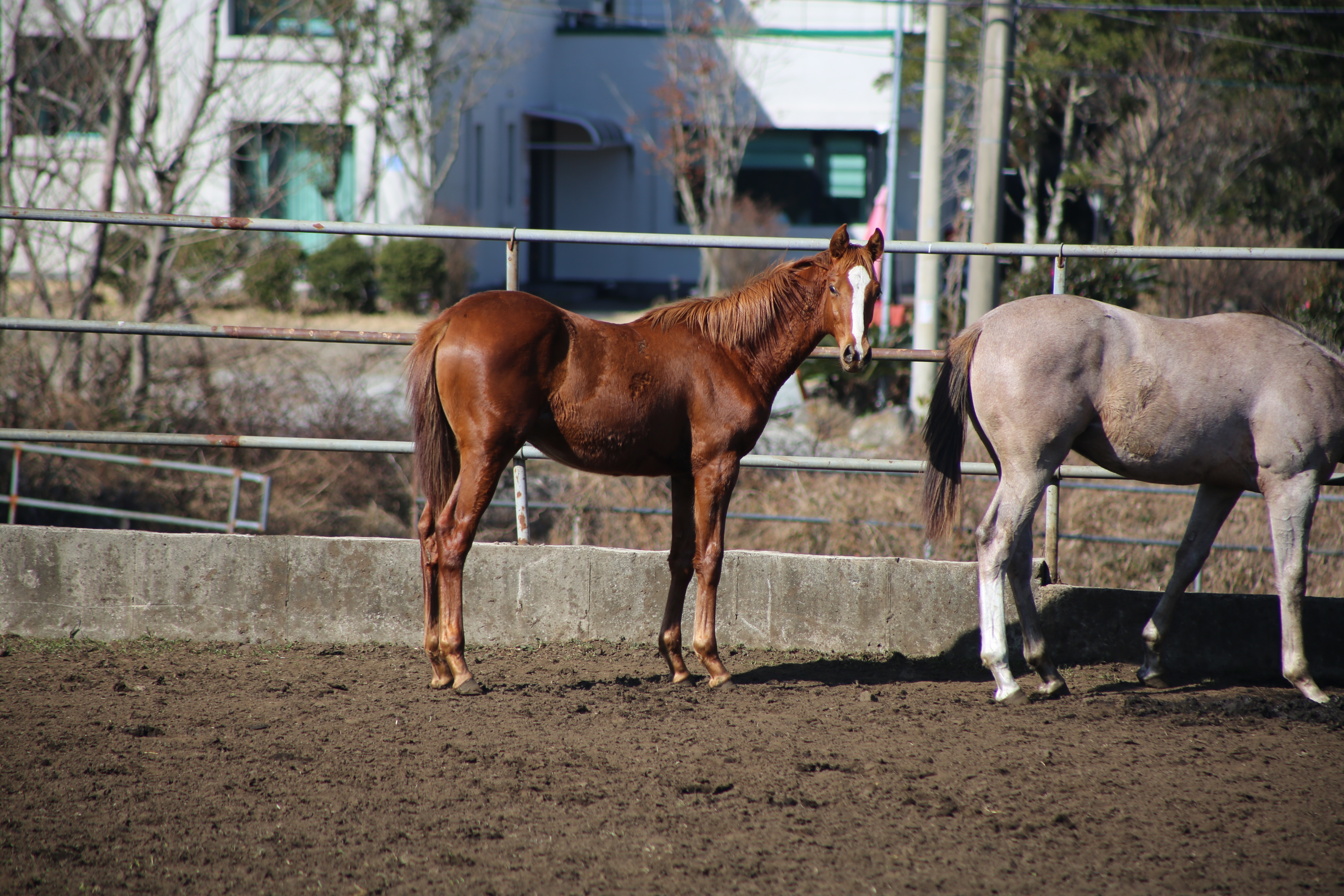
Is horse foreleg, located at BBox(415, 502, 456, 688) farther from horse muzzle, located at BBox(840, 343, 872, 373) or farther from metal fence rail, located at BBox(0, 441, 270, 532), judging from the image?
metal fence rail, located at BBox(0, 441, 270, 532)

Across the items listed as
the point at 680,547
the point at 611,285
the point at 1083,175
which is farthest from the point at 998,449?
the point at 611,285

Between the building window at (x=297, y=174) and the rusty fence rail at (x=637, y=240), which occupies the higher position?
the building window at (x=297, y=174)

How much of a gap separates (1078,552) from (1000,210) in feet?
11.1

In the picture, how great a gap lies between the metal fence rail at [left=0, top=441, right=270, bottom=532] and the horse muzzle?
197 inches

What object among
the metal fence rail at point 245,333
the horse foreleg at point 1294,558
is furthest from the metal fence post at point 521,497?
the horse foreleg at point 1294,558

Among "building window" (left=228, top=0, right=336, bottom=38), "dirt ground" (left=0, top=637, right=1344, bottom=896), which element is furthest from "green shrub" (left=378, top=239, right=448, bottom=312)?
"dirt ground" (left=0, top=637, right=1344, bottom=896)

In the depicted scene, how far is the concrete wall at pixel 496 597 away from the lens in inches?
200

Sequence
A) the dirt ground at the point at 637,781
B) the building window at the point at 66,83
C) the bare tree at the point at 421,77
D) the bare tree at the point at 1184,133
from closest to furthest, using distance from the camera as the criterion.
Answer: the dirt ground at the point at 637,781 → the building window at the point at 66,83 → the bare tree at the point at 1184,133 → the bare tree at the point at 421,77

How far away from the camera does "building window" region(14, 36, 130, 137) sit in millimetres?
9984

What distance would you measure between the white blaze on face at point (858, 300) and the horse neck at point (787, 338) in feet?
0.61

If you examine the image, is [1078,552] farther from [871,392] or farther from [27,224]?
[27,224]

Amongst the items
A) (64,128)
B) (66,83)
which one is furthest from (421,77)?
(64,128)

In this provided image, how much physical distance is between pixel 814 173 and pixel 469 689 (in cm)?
2473

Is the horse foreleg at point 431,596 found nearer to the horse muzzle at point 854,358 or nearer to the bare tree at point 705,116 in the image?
the horse muzzle at point 854,358
